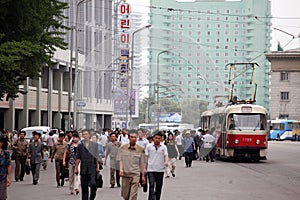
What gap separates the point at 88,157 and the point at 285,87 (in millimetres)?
93080

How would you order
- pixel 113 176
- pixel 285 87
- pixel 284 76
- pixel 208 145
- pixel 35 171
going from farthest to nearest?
1. pixel 285 87
2. pixel 284 76
3. pixel 208 145
4. pixel 35 171
5. pixel 113 176

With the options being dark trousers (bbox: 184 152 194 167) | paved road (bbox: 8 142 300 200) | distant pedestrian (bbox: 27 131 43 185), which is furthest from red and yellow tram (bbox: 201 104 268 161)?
distant pedestrian (bbox: 27 131 43 185)

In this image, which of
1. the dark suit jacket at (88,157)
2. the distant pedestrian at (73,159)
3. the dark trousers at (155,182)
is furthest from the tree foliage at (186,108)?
the distant pedestrian at (73,159)

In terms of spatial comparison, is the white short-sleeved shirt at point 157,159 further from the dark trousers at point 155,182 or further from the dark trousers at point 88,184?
the dark trousers at point 88,184

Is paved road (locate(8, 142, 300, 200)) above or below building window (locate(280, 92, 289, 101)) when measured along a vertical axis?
below

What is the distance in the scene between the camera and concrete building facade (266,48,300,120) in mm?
102688

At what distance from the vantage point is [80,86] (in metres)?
17.5

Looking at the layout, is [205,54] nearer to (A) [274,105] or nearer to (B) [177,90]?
(B) [177,90]

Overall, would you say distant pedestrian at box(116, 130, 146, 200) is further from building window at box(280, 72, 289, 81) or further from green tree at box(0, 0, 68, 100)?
building window at box(280, 72, 289, 81)

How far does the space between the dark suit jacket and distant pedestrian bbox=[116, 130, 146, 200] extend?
49.6 inches

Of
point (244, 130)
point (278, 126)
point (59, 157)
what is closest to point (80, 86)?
point (59, 157)

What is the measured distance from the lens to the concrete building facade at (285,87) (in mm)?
102688

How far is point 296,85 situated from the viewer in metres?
105

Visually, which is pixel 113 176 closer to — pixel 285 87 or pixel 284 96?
pixel 285 87
